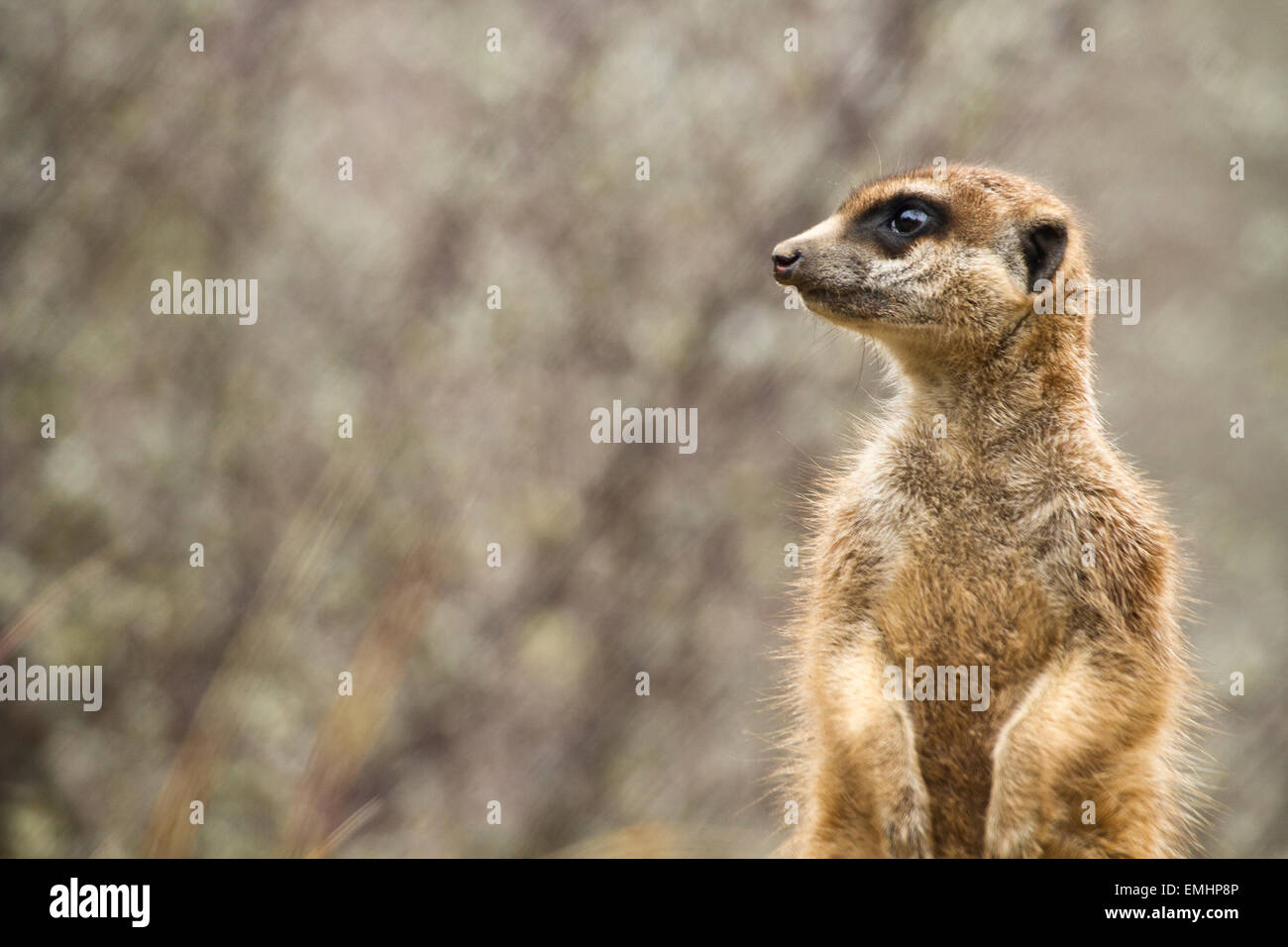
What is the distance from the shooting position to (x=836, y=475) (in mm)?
1890

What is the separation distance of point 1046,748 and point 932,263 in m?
0.69

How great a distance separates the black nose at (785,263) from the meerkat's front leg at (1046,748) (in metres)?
0.64

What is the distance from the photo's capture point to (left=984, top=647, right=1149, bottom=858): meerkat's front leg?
133 centimetres

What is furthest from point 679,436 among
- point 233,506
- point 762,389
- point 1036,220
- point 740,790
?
point 1036,220

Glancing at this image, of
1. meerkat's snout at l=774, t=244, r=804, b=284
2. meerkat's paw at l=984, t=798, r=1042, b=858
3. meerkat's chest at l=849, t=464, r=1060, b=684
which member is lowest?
meerkat's paw at l=984, t=798, r=1042, b=858

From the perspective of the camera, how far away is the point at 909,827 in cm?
138

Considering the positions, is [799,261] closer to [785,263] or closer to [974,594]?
[785,263]

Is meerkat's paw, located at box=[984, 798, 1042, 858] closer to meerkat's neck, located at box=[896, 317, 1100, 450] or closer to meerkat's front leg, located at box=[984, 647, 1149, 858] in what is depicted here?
meerkat's front leg, located at box=[984, 647, 1149, 858]

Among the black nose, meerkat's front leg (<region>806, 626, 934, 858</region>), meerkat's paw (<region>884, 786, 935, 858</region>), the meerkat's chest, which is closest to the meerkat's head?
the black nose

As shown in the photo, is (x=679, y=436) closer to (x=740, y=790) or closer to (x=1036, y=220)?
(x=740, y=790)

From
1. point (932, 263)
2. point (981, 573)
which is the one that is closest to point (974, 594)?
point (981, 573)

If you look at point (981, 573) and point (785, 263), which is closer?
point (981, 573)

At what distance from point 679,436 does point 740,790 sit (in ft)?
3.40

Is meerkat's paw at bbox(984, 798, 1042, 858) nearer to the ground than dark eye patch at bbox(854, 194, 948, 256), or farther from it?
nearer to the ground
